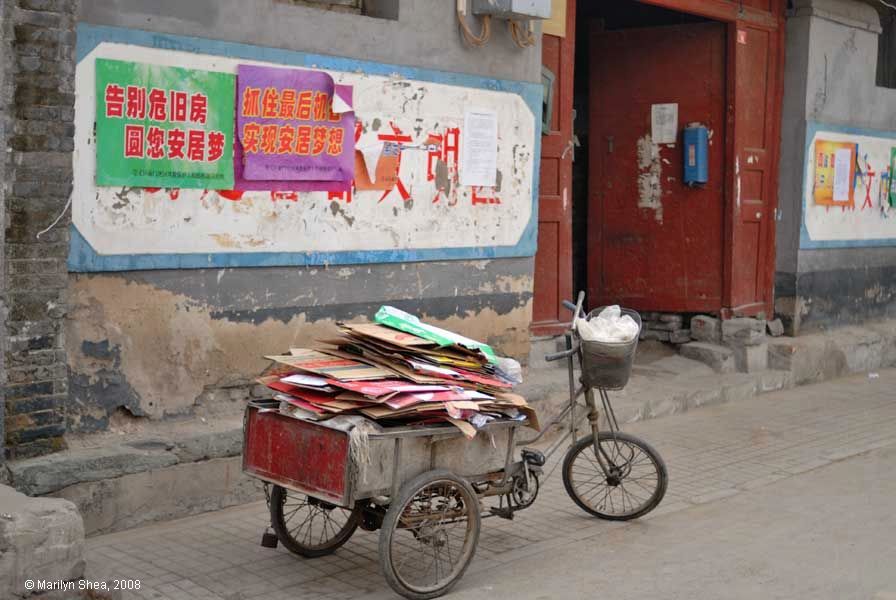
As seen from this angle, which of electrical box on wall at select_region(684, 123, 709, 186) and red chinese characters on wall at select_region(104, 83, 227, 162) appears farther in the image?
electrical box on wall at select_region(684, 123, 709, 186)

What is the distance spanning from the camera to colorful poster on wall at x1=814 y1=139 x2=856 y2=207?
38.5ft

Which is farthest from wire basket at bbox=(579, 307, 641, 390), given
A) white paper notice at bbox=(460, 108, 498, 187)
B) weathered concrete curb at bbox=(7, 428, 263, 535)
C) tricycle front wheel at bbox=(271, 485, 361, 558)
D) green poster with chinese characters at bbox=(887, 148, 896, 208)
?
green poster with chinese characters at bbox=(887, 148, 896, 208)

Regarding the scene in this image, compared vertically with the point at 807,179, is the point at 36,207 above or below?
below

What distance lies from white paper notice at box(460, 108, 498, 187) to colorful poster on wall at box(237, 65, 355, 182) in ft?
3.68

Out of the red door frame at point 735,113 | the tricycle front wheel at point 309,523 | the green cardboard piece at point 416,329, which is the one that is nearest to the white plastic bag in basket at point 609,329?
the green cardboard piece at point 416,329

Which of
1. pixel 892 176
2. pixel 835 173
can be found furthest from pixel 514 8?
pixel 892 176

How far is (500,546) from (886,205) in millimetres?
8493

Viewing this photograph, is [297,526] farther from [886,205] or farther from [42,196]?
[886,205]

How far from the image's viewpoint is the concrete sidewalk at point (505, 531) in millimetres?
5516

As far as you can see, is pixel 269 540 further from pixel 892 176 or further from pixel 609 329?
pixel 892 176

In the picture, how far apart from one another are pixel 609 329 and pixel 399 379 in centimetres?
143

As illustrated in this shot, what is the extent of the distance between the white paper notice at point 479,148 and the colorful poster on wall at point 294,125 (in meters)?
1.12

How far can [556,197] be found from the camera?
31.4 feet
